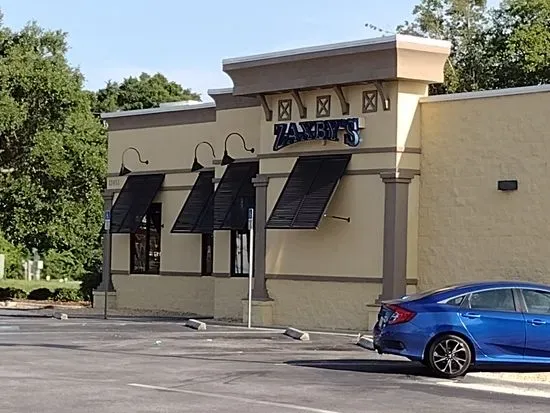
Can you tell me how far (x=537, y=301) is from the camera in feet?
57.3

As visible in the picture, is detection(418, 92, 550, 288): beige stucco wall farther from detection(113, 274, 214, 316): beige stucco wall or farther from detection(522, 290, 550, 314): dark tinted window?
detection(113, 274, 214, 316): beige stucco wall

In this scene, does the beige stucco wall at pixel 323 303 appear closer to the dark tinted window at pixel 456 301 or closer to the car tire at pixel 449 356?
the dark tinted window at pixel 456 301

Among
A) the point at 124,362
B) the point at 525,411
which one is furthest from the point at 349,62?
the point at 525,411

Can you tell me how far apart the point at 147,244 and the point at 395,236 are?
11.4 meters

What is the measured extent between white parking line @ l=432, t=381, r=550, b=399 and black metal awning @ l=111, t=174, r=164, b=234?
1927 cm

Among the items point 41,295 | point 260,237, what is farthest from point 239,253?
point 41,295

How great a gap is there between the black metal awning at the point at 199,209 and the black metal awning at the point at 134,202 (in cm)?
177

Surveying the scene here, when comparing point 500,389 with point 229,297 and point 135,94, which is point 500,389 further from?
point 135,94

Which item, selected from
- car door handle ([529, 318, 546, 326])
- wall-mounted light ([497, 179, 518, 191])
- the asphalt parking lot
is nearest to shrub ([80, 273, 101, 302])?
the asphalt parking lot

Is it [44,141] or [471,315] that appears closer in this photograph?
[471,315]

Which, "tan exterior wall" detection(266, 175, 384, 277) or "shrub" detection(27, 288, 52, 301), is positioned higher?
"tan exterior wall" detection(266, 175, 384, 277)

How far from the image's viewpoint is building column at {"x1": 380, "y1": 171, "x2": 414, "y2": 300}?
2594 centimetres

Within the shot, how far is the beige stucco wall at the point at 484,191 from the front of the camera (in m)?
24.2

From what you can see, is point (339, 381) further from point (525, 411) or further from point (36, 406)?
point (36, 406)
